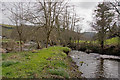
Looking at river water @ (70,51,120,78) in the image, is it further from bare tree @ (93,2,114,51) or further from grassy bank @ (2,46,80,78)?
bare tree @ (93,2,114,51)

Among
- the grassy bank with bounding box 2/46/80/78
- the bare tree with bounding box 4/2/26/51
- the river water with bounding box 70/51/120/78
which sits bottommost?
the river water with bounding box 70/51/120/78

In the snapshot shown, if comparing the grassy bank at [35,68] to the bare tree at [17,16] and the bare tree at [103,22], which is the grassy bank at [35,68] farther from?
the bare tree at [103,22]

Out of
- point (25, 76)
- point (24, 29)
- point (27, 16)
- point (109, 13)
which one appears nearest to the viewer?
point (25, 76)

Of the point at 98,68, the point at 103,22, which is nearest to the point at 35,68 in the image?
the point at 98,68

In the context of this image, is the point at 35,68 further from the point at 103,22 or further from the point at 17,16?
the point at 103,22

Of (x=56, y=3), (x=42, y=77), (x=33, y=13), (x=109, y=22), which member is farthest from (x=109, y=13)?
(x=42, y=77)

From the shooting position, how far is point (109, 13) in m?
21.1

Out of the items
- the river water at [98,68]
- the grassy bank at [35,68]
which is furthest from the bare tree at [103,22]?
the grassy bank at [35,68]

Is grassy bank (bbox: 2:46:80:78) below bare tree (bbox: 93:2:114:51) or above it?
below

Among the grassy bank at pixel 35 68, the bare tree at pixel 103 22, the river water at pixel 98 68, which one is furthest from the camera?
the bare tree at pixel 103 22

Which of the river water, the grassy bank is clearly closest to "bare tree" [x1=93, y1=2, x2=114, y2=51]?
the river water

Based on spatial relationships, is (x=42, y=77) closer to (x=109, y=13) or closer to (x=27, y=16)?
(x=27, y=16)

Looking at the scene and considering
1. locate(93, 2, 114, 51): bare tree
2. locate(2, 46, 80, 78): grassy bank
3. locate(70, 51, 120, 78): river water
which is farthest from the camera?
locate(93, 2, 114, 51): bare tree

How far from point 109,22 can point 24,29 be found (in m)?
16.7
